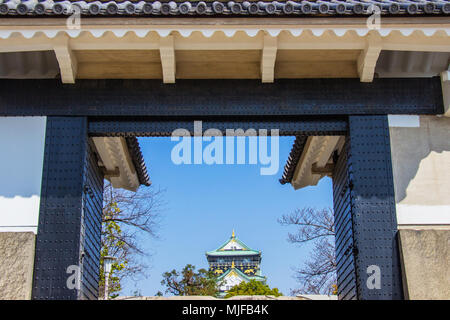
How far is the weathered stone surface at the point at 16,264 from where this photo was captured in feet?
18.0

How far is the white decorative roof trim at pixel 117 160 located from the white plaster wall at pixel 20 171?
1.24 meters

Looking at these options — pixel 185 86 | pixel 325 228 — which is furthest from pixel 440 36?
pixel 325 228

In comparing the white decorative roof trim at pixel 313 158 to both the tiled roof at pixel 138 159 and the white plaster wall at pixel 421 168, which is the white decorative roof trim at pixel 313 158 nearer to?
the white plaster wall at pixel 421 168

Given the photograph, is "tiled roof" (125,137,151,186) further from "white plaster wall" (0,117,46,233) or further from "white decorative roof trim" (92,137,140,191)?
"white plaster wall" (0,117,46,233)

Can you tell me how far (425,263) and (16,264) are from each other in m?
3.82

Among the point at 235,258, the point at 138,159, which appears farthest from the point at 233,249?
the point at 138,159

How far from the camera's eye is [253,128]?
246 inches

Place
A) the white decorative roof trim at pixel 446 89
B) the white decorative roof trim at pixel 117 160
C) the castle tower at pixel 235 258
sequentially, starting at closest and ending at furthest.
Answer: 1. the white decorative roof trim at pixel 446 89
2. the white decorative roof trim at pixel 117 160
3. the castle tower at pixel 235 258

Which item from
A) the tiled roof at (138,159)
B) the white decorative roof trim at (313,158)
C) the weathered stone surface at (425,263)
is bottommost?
the weathered stone surface at (425,263)

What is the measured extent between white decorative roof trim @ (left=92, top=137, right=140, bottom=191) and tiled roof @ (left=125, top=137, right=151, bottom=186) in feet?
0.18

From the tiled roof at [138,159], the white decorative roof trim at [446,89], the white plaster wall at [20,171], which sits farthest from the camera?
the tiled roof at [138,159]

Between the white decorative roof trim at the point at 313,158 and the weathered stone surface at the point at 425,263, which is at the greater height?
the white decorative roof trim at the point at 313,158

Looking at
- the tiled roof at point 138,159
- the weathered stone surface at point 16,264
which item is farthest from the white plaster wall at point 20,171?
the tiled roof at point 138,159
